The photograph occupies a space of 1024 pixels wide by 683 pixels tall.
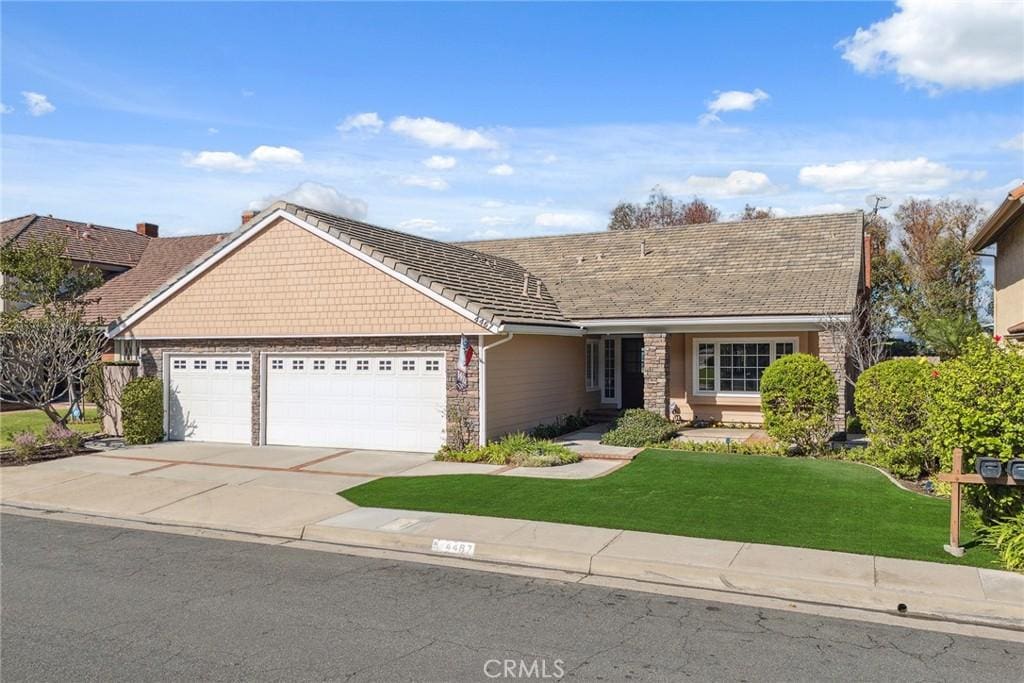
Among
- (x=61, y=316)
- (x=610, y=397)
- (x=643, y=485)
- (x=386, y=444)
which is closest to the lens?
(x=643, y=485)

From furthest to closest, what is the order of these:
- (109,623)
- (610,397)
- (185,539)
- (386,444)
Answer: (610,397)
(386,444)
(185,539)
(109,623)

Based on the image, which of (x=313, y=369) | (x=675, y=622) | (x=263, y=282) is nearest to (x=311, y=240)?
(x=263, y=282)

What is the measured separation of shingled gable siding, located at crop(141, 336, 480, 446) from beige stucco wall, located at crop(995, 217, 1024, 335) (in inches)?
482

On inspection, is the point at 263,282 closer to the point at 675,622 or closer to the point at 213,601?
the point at 213,601

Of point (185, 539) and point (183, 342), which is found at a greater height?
point (183, 342)

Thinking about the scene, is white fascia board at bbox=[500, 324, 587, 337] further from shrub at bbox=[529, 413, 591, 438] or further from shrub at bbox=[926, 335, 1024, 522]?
shrub at bbox=[926, 335, 1024, 522]

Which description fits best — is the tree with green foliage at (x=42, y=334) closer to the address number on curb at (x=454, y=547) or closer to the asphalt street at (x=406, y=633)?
the asphalt street at (x=406, y=633)

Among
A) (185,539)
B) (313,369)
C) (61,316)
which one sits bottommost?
(185,539)

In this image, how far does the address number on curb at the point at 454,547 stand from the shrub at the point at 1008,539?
5612 mm

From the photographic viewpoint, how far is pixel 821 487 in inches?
476

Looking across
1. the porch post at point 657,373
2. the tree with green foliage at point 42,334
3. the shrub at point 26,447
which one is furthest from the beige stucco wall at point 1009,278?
the shrub at point 26,447

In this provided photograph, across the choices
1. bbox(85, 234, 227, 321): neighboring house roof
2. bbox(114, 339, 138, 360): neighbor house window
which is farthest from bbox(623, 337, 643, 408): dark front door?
bbox(85, 234, 227, 321): neighboring house roof

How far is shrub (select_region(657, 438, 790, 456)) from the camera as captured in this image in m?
15.7

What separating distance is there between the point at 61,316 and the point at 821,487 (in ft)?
53.3
